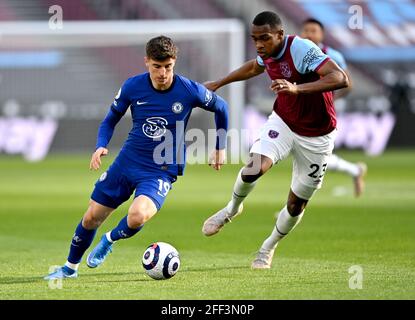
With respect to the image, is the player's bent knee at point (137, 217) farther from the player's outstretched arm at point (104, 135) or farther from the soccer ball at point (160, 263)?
the player's outstretched arm at point (104, 135)

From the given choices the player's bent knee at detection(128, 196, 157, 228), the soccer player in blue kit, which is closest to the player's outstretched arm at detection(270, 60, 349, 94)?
the soccer player in blue kit

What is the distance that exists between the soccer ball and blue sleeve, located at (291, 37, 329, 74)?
1.97m

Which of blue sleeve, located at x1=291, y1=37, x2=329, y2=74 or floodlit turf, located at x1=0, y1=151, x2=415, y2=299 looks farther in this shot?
blue sleeve, located at x1=291, y1=37, x2=329, y2=74

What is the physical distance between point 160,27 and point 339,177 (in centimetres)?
831

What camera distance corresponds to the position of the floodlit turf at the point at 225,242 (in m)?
7.42

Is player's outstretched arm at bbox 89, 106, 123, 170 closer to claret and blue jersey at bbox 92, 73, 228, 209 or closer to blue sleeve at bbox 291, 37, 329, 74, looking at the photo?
claret and blue jersey at bbox 92, 73, 228, 209

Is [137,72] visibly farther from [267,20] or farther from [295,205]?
[267,20]

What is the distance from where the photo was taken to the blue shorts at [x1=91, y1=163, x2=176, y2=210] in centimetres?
798

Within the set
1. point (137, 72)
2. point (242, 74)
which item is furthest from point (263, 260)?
point (137, 72)

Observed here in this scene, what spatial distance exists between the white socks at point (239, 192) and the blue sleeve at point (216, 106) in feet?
1.82

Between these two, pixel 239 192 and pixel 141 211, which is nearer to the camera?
pixel 141 211

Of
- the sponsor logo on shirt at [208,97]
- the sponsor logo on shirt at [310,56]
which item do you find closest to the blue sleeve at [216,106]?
the sponsor logo on shirt at [208,97]

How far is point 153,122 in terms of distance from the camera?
8.19 metres

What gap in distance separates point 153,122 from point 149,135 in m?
0.11
